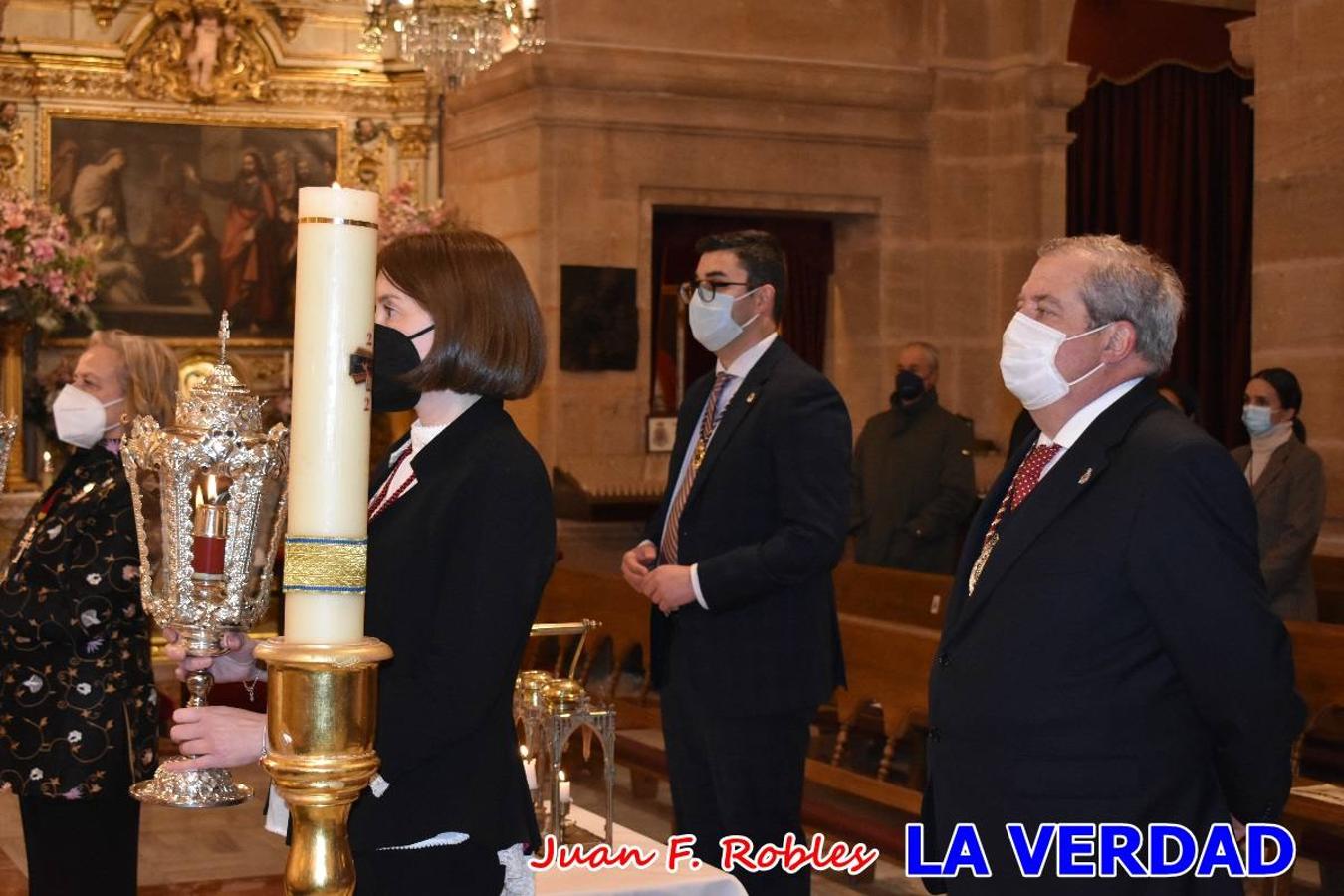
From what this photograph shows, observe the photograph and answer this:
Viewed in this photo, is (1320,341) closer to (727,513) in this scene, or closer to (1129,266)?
(727,513)

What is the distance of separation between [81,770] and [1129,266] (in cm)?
239

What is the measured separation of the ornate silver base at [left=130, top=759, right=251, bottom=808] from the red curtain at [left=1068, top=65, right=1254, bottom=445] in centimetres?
1166

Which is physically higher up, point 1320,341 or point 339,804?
point 1320,341

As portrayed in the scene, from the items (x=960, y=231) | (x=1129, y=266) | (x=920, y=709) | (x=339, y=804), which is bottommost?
(x=920, y=709)

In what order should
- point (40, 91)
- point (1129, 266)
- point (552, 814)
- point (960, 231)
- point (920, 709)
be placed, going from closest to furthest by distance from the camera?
point (1129, 266) < point (552, 814) < point (920, 709) < point (40, 91) < point (960, 231)

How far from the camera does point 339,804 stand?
5.16ft

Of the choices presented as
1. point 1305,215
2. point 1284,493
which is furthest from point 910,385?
point 1284,493

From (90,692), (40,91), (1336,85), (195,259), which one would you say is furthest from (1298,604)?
(40,91)

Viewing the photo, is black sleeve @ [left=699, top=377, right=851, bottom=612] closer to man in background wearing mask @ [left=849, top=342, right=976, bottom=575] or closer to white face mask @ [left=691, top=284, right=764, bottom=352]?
white face mask @ [left=691, top=284, right=764, bottom=352]

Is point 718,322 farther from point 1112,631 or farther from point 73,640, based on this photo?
point 1112,631

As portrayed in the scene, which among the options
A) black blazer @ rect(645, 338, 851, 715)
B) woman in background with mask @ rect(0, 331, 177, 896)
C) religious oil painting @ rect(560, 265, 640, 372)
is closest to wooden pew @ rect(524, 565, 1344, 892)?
black blazer @ rect(645, 338, 851, 715)

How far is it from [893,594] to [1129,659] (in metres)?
4.68

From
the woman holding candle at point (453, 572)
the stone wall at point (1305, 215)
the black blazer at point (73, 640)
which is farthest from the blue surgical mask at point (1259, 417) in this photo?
the woman holding candle at point (453, 572)

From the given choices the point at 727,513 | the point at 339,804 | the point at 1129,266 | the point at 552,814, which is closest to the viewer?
the point at 339,804
